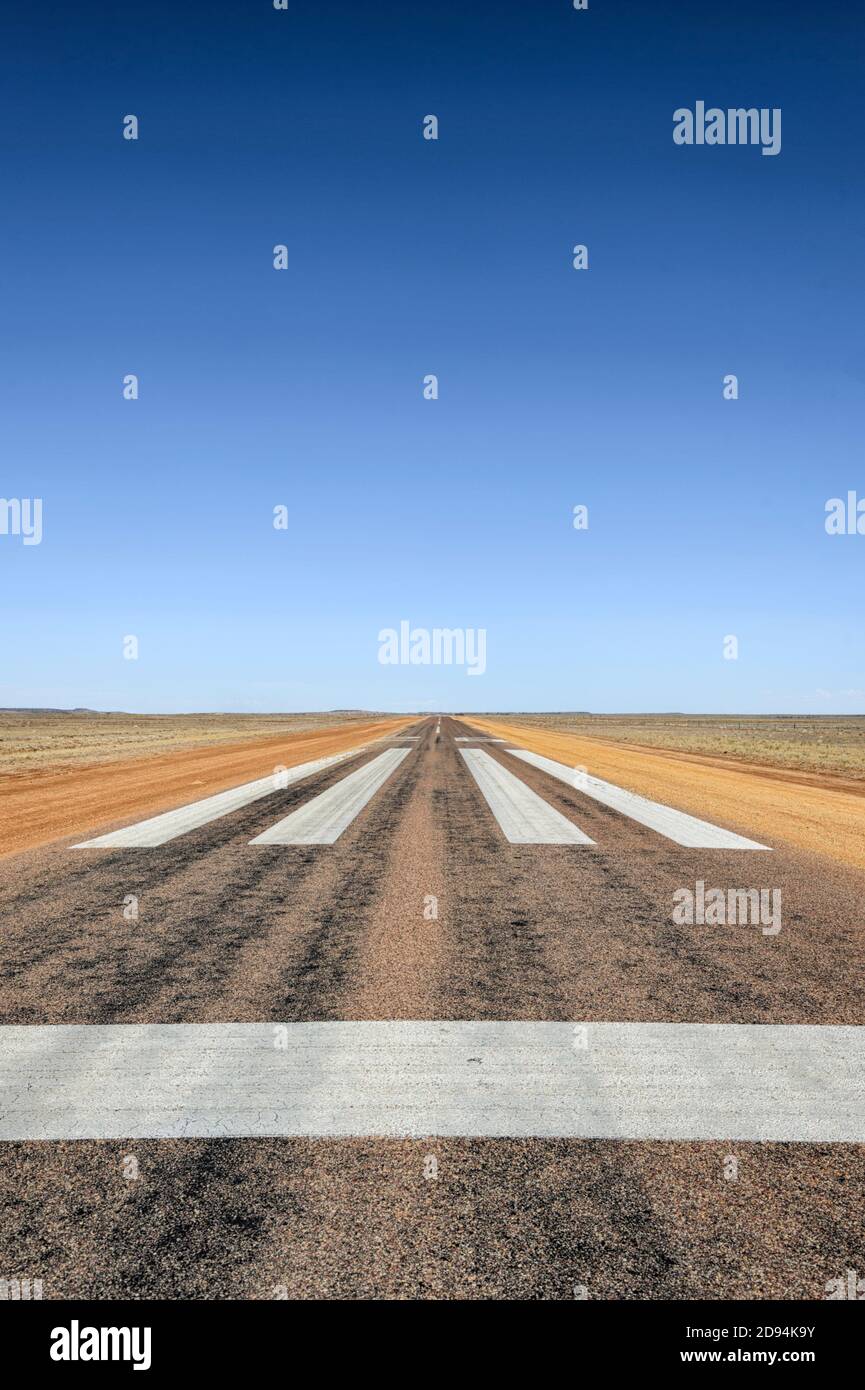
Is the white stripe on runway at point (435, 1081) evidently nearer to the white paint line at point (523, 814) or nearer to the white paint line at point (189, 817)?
the white paint line at point (523, 814)

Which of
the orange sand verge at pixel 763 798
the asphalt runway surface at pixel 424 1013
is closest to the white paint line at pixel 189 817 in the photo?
the asphalt runway surface at pixel 424 1013

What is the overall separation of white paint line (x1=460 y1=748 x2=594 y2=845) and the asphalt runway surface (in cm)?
29

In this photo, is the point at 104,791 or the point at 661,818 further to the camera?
the point at 104,791

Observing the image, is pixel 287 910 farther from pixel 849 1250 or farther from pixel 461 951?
pixel 849 1250

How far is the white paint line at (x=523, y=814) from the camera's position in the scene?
832cm

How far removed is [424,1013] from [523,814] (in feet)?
21.7

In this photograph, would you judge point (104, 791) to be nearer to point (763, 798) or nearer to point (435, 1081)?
point (763, 798)

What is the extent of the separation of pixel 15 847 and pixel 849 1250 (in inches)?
317

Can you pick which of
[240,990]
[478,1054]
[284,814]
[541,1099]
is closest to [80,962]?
[240,990]

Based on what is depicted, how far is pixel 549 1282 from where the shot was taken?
71.8 inches

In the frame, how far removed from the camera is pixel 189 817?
9938 mm

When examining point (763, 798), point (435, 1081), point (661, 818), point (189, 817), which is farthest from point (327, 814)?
point (763, 798)

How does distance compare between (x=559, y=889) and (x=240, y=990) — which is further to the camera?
(x=559, y=889)

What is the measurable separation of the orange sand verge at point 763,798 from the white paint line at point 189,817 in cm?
667
